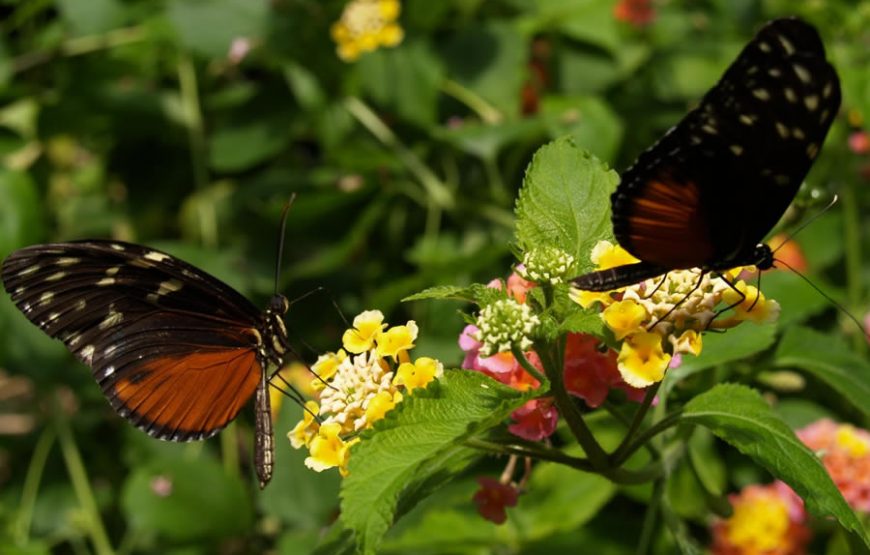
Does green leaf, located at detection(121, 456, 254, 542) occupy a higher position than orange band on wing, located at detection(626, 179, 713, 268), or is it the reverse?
orange band on wing, located at detection(626, 179, 713, 268)

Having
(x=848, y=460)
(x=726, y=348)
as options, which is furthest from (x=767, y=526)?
(x=726, y=348)

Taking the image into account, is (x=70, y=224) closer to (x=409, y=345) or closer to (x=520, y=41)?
(x=520, y=41)

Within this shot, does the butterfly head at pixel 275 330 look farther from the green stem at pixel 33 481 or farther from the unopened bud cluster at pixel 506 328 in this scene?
the green stem at pixel 33 481

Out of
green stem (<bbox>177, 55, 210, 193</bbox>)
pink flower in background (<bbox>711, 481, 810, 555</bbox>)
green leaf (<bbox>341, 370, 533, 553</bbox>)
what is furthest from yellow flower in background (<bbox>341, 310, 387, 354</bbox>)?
green stem (<bbox>177, 55, 210, 193</bbox>)

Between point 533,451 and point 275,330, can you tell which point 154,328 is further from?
point 533,451

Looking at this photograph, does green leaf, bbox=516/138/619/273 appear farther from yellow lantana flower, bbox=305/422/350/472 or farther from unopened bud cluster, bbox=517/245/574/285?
yellow lantana flower, bbox=305/422/350/472
